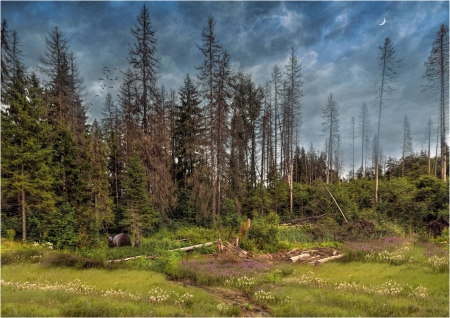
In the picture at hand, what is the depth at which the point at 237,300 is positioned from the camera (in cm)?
938

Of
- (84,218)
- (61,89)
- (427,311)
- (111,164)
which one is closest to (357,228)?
(427,311)

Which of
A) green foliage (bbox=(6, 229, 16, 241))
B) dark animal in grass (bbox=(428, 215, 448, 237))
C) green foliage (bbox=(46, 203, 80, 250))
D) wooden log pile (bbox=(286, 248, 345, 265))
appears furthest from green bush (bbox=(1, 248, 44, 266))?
dark animal in grass (bbox=(428, 215, 448, 237))

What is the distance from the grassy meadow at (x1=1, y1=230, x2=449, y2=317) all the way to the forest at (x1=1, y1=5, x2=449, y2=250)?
4407mm

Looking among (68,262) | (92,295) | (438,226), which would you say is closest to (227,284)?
(92,295)

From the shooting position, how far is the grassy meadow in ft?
24.1

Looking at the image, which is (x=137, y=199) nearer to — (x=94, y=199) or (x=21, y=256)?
(x=94, y=199)

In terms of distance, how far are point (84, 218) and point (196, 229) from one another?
384 inches

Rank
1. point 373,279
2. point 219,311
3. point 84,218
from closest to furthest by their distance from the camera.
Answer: point 219,311, point 373,279, point 84,218

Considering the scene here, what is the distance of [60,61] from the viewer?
24000 millimetres

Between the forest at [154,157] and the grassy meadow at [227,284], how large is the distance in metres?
4.41

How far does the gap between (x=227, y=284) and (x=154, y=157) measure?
16657 millimetres

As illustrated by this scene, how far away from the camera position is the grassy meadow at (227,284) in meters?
7.33

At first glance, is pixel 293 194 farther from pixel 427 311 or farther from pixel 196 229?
pixel 427 311

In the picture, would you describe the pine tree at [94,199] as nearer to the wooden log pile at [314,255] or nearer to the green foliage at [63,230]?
the green foliage at [63,230]
